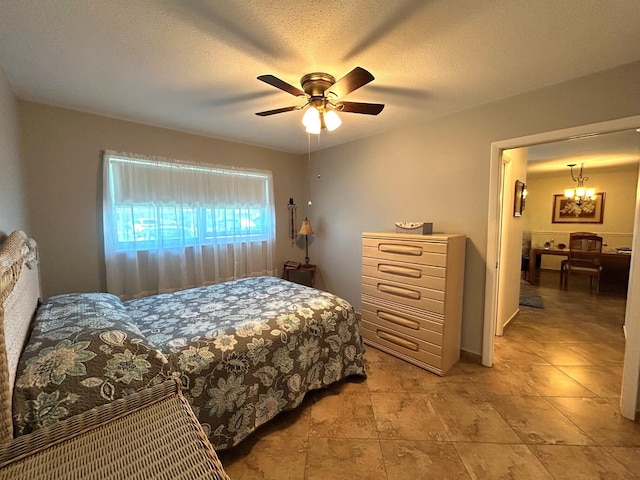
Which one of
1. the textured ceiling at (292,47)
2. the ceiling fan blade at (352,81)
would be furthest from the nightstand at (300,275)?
the ceiling fan blade at (352,81)

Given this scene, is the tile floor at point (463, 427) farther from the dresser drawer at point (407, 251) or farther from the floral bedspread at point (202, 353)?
the dresser drawer at point (407, 251)

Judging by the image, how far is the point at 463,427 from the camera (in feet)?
5.56

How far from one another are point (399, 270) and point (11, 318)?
2377 mm

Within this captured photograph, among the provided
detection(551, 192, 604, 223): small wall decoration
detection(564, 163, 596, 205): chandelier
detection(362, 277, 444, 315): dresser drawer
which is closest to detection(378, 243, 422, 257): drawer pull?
detection(362, 277, 444, 315): dresser drawer

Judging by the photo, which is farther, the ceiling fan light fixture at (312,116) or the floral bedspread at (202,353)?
the ceiling fan light fixture at (312,116)

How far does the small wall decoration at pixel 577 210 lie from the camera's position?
539cm

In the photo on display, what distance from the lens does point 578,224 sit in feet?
18.6

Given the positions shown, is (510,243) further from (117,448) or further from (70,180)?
(70,180)

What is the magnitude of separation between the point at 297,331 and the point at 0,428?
4.19 feet

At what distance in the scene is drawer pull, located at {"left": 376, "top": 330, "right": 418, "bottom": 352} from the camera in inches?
94.1

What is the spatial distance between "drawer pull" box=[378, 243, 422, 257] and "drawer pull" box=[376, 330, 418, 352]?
31.8 inches

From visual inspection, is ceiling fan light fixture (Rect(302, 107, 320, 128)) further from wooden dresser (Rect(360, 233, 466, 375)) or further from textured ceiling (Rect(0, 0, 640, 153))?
wooden dresser (Rect(360, 233, 466, 375))

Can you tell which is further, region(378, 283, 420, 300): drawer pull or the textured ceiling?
region(378, 283, 420, 300): drawer pull

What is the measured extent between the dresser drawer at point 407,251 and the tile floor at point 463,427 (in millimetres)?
964
